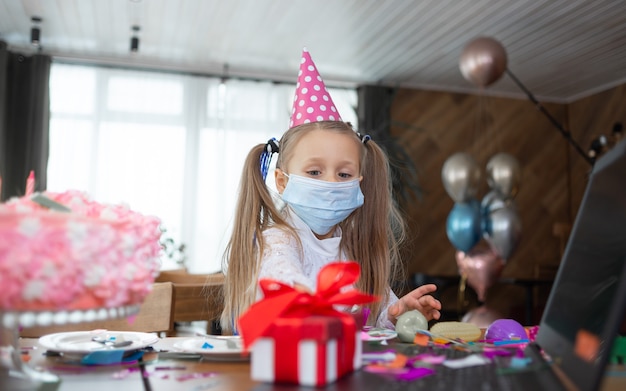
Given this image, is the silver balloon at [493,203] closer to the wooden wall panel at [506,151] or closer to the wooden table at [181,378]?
the wooden wall panel at [506,151]

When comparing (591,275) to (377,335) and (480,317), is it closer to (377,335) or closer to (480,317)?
(377,335)

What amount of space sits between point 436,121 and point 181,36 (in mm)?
2833

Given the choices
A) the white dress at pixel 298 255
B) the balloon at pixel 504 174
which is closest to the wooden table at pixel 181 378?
the white dress at pixel 298 255

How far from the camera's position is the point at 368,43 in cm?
500

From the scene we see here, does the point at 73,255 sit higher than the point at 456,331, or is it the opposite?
the point at 73,255

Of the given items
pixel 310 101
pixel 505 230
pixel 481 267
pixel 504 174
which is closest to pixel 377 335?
pixel 310 101

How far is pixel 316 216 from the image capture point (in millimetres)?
1414

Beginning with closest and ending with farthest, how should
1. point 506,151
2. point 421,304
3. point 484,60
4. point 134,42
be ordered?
point 421,304 < point 484,60 < point 134,42 < point 506,151

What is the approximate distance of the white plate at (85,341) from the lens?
0.93m

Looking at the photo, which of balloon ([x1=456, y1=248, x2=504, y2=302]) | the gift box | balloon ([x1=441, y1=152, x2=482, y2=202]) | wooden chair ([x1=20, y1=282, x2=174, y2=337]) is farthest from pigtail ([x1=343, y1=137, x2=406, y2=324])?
balloon ([x1=456, y1=248, x2=504, y2=302])

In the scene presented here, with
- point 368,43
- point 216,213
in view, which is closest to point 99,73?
point 216,213

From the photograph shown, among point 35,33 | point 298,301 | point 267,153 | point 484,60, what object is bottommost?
point 298,301

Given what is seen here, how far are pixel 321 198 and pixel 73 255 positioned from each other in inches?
29.6

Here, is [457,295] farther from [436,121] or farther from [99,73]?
[99,73]
